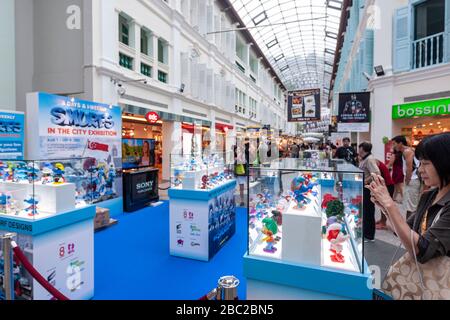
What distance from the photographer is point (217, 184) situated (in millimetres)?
4156

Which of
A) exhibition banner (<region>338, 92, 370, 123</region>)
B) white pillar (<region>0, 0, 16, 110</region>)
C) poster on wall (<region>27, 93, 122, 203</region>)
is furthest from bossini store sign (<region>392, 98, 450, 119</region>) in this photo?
white pillar (<region>0, 0, 16, 110</region>)

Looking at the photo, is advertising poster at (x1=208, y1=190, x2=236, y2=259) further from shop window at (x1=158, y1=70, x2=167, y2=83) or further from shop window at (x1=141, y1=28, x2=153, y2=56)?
shop window at (x1=141, y1=28, x2=153, y2=56)

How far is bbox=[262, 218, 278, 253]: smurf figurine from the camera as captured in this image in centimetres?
189

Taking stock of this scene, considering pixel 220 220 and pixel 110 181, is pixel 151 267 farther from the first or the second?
pixel 110 181

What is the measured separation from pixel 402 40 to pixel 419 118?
2371 millimetres

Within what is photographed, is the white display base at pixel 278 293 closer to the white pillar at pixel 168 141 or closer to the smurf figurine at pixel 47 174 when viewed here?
the smurf figurine at pixel 47 174

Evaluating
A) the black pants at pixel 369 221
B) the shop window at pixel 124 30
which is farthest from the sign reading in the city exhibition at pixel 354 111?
the shop window at pixel 124 30

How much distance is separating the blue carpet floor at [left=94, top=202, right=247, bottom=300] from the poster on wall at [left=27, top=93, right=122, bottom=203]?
1.56 metres

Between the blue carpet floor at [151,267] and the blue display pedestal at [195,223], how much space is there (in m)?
0.14

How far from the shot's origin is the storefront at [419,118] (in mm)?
6350

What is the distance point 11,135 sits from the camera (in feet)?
17.2
